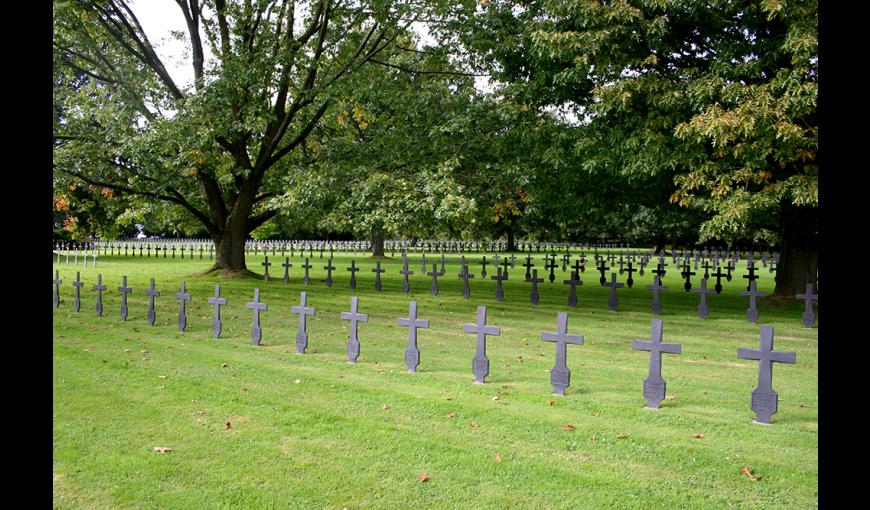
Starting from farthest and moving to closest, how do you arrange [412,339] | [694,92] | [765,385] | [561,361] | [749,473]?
[694,92]
[412,339]
[561,361]
[765,385]
[749,473]

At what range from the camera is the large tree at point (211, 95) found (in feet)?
59.9

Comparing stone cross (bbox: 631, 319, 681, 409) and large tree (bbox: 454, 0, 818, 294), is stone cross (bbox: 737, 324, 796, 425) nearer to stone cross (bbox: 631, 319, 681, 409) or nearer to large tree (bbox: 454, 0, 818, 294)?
stone cross (bbox: 631, 319, 681, 409)

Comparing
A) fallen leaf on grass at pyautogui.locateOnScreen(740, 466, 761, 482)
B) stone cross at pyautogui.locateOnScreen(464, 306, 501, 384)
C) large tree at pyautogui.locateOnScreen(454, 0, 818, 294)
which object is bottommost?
fallen leaf on grass at pyautogui.locateOnScreen(740, 466, 761, 482)

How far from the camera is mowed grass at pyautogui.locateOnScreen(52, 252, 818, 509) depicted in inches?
182

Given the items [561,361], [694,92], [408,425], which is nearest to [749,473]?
[561,361]

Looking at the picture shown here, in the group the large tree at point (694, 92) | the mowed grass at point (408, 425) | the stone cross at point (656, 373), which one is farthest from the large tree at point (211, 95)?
the stone cross at point (656, 373)

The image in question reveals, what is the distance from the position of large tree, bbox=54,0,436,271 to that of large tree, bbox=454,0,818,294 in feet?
16.7

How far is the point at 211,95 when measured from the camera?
58.2 feet

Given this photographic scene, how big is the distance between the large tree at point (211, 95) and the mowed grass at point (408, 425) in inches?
337

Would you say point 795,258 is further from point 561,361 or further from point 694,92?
point 561,361

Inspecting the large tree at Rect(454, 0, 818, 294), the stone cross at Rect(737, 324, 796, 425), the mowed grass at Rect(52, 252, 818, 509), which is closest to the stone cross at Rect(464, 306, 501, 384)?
the mowed grass at Rect(52, 252, 818, 509)

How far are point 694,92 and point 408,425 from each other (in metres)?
10.8

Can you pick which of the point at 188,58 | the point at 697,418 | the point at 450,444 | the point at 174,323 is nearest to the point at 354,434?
the point at 450,444

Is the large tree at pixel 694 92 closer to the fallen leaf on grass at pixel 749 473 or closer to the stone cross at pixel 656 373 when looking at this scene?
the stone cross at pixel 656 373
